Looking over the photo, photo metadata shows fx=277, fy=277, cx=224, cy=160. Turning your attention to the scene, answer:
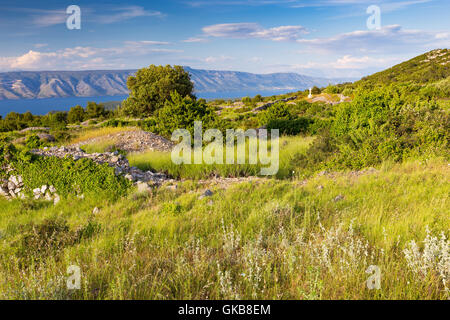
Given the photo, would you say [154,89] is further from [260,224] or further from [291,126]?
[260,224]

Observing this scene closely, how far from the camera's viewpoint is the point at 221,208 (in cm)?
493

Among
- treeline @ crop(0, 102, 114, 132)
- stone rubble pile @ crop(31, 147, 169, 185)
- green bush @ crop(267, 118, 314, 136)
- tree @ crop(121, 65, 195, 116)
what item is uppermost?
tree @ crop(121, 65, 195, 116)

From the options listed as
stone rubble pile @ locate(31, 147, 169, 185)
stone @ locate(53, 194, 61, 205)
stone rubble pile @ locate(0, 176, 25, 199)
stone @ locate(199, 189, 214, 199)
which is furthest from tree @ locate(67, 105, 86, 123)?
stone @ locate(199, 189, 214, 199)

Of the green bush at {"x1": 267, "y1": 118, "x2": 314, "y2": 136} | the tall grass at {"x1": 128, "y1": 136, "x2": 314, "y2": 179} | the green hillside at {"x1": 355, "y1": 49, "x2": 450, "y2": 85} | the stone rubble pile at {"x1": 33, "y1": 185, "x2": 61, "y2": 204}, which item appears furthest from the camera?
the green hillside at {"x1": 355, "y1": 49, "x2": 450, "y2": 85}

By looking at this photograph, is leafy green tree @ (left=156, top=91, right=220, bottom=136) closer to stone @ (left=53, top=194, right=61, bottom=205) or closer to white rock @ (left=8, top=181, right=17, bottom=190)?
white rock @ (left=8, top=181, right=17, bottom=190)

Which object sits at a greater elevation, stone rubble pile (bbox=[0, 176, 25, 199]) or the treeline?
the treeline

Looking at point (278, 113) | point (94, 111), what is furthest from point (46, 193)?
point (94, 111)

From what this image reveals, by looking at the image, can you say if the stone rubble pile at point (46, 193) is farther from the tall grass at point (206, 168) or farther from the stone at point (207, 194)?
the stone at point (207, 194)

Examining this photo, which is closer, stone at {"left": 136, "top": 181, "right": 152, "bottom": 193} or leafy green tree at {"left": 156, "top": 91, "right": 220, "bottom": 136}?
stone at {"left": 136, "top": 181, "right": 152, "bottom": 193}

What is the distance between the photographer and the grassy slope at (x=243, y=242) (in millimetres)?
2760

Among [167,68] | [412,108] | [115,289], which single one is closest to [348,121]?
[412,108]

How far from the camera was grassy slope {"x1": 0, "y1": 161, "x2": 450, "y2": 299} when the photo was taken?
9.05ft

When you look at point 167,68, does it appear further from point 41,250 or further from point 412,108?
point 41,250

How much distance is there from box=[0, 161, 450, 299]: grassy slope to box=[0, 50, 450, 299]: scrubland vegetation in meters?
0.02
